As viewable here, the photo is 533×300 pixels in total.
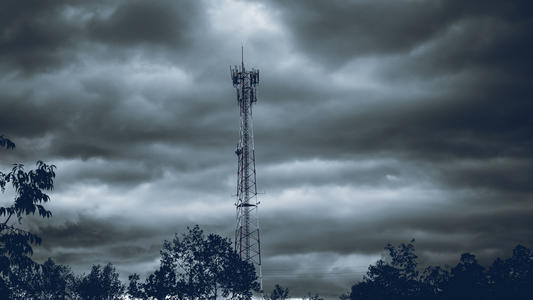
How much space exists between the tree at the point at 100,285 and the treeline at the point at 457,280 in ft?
178

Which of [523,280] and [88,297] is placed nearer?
[523,280]

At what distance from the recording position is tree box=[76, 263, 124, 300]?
109 metres

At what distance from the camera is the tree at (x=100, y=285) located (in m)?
109

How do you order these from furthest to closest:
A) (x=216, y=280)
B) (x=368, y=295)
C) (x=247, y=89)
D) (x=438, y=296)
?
(x=368, y=295) → (x=438, y=296) → (x=247, y=89) → (x=216, y=280)

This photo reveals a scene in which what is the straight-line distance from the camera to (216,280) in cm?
6150

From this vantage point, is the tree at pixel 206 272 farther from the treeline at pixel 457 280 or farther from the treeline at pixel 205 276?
the treeline at pixel 457 280

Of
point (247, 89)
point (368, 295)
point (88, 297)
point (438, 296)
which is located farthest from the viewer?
point (88, 297)

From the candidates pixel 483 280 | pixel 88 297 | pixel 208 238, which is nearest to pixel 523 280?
pixel 483 280

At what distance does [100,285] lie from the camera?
363ft

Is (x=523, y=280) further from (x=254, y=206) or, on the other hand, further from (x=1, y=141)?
(x=1, y=141)

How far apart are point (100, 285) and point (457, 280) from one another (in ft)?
243

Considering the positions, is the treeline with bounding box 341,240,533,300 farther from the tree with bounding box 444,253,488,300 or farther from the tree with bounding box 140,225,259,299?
the tree with bounding box 140,225,259,299

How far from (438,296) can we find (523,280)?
15.5 m

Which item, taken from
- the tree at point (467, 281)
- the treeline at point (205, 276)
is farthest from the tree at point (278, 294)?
the tree at point (467, 281)
